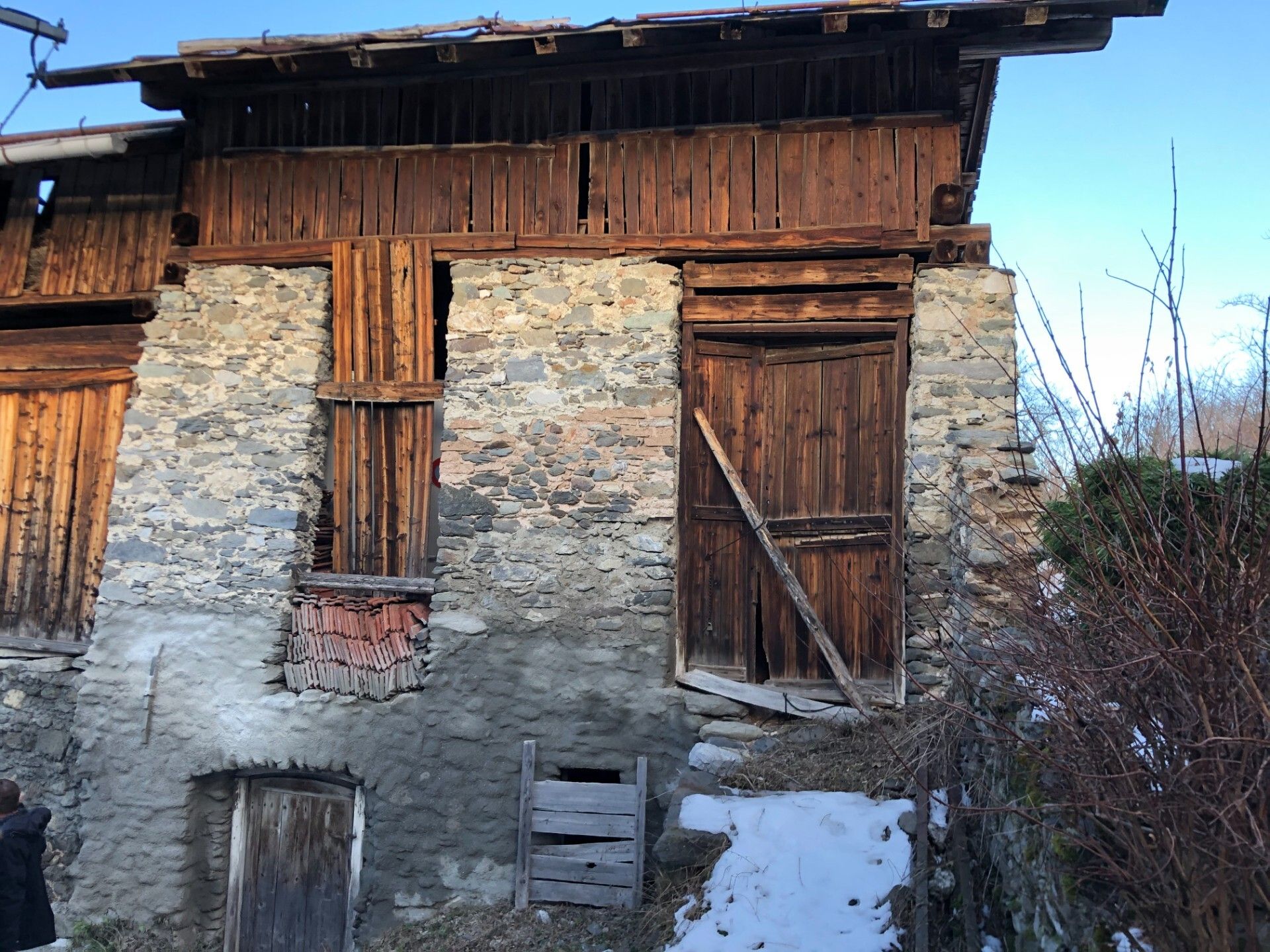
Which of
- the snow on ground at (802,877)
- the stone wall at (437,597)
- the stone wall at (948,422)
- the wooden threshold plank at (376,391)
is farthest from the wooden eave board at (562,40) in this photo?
the snow on ground at (802,877)

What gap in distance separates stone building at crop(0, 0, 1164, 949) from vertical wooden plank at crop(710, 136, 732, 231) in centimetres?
2

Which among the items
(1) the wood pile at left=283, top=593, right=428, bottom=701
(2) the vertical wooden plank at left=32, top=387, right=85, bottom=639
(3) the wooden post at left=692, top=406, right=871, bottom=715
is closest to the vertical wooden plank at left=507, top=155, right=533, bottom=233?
(3) the wooden post at left=692, top=406, right=871, bottom=715

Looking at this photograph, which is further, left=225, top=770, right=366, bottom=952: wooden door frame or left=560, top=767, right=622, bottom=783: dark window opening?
left=225, top=770, right=366, bottom=952: wooden door frame

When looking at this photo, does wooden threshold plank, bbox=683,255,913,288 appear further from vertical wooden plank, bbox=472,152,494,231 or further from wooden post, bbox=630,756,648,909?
wooden post, bbox=630,756,648,909

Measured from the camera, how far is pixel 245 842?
260 inches

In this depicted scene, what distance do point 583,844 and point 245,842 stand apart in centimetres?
256

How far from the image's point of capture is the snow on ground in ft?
13.7

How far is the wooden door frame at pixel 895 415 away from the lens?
5.90 m

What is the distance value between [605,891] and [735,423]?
3.12 meters

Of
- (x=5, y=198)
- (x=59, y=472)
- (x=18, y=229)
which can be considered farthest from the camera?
(x=5, y=198)

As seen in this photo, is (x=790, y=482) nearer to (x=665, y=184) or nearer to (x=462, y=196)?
(x=665, y=184)

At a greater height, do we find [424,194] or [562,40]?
[562,40]

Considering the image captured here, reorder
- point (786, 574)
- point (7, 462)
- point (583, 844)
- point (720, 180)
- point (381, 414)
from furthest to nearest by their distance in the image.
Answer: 1. point (7, 462)
2. point (381, 414)
3. point (720, 180)
4. point (786, 574)
5. point (583, 844)

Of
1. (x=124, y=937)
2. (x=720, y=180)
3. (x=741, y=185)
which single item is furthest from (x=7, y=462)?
(x=741, y=185)
